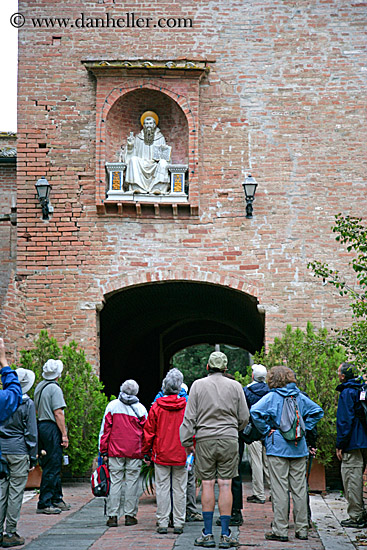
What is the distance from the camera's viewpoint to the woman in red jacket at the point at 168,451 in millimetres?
7656

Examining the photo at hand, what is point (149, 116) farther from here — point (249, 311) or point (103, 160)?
point (249, 311)

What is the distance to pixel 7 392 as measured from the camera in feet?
22.4

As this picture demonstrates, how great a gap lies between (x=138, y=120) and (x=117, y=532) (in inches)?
319

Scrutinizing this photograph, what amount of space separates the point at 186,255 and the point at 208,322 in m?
8.65

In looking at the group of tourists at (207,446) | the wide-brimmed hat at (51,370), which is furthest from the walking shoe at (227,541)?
the wide-brimmed hat at (51,370)

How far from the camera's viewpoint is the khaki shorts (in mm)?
6887

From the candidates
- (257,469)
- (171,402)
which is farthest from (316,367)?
(171,402)

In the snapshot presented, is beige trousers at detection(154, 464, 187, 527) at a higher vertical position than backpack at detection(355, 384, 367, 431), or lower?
lower

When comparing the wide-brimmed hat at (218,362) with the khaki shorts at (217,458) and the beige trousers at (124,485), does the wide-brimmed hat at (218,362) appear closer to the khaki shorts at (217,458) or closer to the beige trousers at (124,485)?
the khaki shorts at (217,458)

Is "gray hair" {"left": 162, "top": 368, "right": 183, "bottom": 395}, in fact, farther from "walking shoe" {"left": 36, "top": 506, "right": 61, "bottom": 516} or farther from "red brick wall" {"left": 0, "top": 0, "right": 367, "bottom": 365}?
"red brick wall" {"left": 0, "top": 0, "right": 367, "bottom": 365}

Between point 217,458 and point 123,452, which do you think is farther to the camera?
point 123,452

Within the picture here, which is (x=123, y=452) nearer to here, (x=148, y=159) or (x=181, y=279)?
(x=181, y=279)

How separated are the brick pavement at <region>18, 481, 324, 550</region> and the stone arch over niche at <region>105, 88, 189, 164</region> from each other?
6.42 metres

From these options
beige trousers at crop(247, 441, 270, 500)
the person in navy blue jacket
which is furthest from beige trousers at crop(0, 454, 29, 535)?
beige trousers at crop(247, 441, 270, 500)
